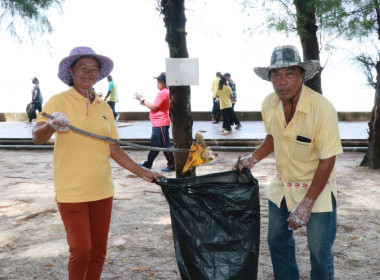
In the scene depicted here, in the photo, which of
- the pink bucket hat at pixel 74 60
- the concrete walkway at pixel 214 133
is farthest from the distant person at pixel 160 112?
the pink bucket hat at pixel 74 60

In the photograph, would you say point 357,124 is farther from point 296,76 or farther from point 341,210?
point 296,76

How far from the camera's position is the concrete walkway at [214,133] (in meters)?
9.91

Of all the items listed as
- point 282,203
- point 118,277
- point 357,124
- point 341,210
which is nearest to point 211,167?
point 341,210

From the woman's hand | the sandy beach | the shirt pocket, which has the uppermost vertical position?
the shirt pocket

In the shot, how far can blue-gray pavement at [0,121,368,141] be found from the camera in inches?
438

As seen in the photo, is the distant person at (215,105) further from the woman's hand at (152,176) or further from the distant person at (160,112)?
the woman's hand at (152,176)

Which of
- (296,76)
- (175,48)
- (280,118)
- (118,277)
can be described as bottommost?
(118,277)

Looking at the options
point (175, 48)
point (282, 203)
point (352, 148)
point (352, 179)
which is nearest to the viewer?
point (282, 203)

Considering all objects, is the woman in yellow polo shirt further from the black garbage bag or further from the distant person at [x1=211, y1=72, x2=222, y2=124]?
the distant person at [x1=211, y1=72, x2=222, y2=124]

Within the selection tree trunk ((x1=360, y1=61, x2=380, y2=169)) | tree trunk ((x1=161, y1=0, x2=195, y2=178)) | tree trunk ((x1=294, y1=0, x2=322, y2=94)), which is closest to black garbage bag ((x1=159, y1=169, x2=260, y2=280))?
tree trunk ((x1=161, y1=0, x2=195, y2=178))

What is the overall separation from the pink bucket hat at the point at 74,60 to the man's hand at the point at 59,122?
462 millimetres

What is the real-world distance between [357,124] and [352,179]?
25.7 ft

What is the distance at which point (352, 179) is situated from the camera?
21.9 feet

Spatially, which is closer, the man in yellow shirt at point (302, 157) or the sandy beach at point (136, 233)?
the man in yellow shirt at point (302, 157)
